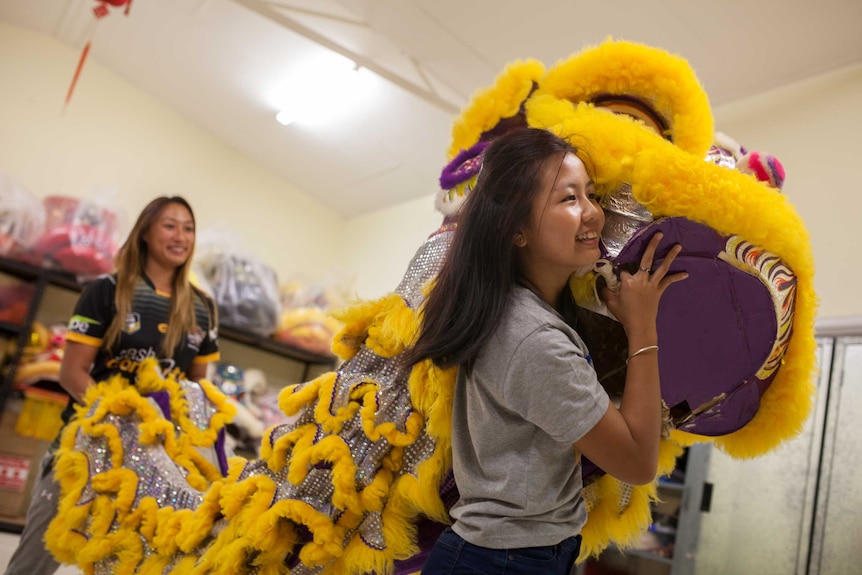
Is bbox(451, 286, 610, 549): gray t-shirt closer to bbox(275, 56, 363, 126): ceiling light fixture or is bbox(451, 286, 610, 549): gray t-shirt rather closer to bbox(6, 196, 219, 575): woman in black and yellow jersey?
bbox(6, 196, 219, 575): woman in black and yellow jersey

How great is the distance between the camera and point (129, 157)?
4.87m

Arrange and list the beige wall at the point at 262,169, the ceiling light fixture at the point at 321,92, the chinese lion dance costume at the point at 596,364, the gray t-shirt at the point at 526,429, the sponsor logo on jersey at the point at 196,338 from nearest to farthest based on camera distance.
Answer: the gray t-shirt at the point at 526,429 → the chinese lion dance costume at the point at 596,364 → the sponsor logo on jersey at the point at 196,338 → the beige wall at the point at 262,169 → the ceiling light fixture at the point at 321,92

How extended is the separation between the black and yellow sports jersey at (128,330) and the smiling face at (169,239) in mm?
97

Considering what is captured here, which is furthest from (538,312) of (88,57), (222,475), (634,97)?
(88,57)

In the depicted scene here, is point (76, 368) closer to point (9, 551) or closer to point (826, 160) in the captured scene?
point (9, 551)

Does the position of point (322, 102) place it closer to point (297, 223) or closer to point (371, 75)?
point (371, 75)

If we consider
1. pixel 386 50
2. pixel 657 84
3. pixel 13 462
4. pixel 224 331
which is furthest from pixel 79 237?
pixel 657 84

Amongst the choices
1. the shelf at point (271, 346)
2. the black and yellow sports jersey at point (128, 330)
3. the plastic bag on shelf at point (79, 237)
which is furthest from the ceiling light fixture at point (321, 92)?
the black and yellow sports jersey at point (128, 330)

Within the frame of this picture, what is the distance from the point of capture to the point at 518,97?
4.70ft

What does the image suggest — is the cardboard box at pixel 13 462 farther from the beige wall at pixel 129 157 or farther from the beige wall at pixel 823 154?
the beige wall at pixel 823 154

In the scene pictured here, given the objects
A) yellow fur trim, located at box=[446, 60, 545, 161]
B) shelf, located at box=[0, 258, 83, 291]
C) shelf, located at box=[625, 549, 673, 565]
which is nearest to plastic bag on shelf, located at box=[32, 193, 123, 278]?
shelf, located at box=[0, 258, 83, 291]

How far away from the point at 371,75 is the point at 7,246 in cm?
220

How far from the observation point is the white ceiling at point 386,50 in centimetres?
295

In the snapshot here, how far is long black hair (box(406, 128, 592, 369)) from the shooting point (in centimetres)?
93
